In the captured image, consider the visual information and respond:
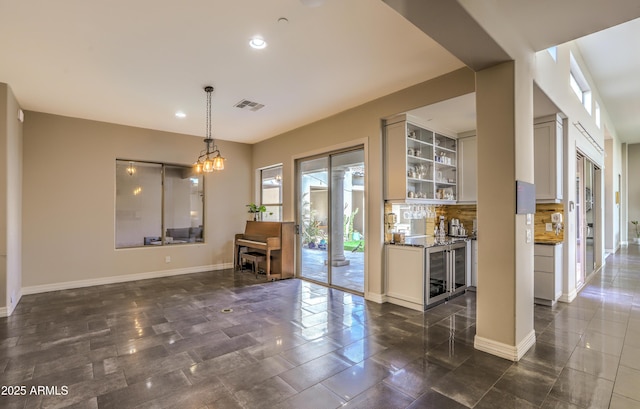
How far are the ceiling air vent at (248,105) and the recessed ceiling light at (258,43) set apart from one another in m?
1.53

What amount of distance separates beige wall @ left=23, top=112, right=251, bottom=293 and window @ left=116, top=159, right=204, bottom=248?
0.83ft

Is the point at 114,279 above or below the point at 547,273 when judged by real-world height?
below

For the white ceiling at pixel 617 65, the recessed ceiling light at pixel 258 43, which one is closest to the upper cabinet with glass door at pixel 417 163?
the recessed ceiling light at pixel 258 43

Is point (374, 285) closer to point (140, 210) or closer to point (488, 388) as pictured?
point (488, 388)

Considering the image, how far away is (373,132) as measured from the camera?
4.50 m

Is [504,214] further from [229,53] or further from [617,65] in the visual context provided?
[617,65]

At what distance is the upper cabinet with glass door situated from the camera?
4297 millimetres

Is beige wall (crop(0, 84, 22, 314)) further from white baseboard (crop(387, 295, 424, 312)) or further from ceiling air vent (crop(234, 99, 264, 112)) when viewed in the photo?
white baseboard (crop(387, 295, 424, 312))

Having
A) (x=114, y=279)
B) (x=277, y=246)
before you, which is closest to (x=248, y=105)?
(x=277, y=246)

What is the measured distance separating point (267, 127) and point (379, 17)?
369 cm

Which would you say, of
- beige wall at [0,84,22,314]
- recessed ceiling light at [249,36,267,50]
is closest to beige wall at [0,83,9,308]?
beige wall at [0,84,22,314]

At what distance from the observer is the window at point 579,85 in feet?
15.8

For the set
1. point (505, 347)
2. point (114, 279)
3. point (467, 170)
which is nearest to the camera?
point (505, 347)

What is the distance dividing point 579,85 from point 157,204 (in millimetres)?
8099
